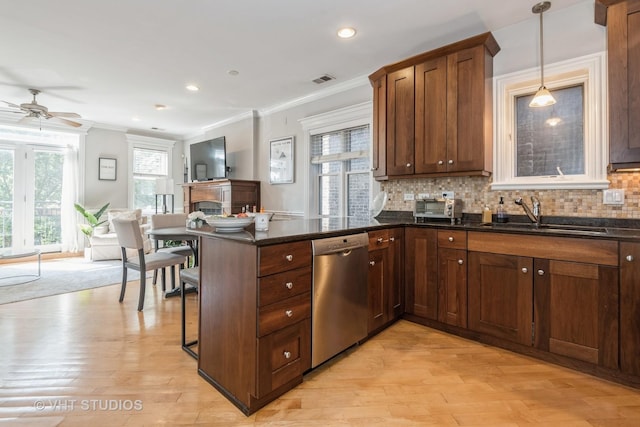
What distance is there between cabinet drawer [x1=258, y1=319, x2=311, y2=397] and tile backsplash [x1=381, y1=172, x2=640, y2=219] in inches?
81.4

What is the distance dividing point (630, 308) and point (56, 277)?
6263mm

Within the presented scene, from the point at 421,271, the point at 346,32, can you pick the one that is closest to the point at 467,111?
the point at 346,32

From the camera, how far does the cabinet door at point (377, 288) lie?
2.42 m

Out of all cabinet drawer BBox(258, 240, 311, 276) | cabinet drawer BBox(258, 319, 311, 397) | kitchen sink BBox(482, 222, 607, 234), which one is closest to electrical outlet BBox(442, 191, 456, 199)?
kitchen sink BBox(482, 222, 607, 234)

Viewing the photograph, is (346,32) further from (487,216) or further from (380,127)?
(487,216)

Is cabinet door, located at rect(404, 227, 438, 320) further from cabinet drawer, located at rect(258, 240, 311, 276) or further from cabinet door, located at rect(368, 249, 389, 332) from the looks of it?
cabinet drawer, located at rect(258, 240, 311, 276)

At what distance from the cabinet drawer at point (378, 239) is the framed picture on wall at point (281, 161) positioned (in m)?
2.58

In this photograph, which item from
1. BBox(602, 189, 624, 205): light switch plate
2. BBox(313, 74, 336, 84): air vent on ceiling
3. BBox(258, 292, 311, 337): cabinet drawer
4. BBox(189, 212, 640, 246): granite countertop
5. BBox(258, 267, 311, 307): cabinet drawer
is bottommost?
BBox(258, 292, 311, 337): cabinet drawer

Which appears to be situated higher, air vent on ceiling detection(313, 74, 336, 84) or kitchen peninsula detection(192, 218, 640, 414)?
air vent on ceiling detection(313, 74, 336, 84)

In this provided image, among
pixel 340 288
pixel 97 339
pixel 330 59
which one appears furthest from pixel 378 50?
pixel 97 339

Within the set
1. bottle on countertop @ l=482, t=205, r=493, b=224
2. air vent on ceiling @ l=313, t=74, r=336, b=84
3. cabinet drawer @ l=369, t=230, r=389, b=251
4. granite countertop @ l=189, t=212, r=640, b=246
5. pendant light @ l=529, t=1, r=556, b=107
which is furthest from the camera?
air vent on ceiling @ l=313, t=74, r=336, b=84

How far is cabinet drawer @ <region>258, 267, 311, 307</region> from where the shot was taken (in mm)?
1552

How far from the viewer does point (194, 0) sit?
2391 mm

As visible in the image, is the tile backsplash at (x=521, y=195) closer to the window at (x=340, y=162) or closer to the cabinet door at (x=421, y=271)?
the window at (x=340, y=162)
